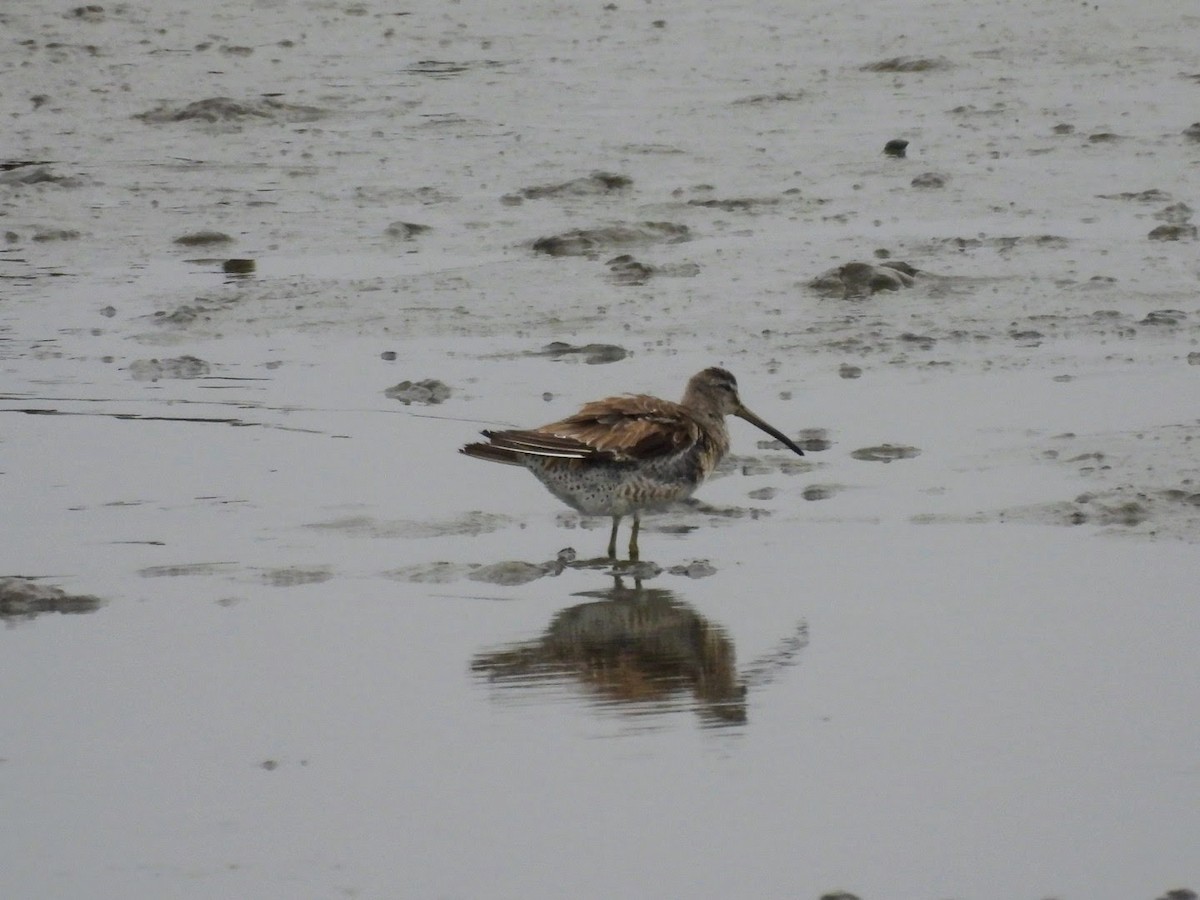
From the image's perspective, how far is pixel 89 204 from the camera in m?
15.3

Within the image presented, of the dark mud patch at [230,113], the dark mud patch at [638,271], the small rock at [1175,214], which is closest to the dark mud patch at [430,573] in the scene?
the dark mud patch at [638,271]

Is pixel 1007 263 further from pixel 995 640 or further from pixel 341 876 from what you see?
pixel 341 876

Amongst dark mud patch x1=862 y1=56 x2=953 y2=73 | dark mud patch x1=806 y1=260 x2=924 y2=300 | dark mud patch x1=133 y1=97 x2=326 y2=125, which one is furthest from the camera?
dark mud patch x1=862 y1=56 x2=953 y2=73

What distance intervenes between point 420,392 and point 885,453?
93.3 inches

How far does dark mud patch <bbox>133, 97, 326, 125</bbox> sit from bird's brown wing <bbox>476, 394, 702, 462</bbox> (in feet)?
32.9

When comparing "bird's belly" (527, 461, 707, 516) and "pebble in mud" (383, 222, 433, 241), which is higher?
"pebble in mud" (383, 222, 433, 241)

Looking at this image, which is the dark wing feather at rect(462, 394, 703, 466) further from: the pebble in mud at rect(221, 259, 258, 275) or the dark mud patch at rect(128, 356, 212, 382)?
the pebble in mud at rect(221, 259, 258, 275)

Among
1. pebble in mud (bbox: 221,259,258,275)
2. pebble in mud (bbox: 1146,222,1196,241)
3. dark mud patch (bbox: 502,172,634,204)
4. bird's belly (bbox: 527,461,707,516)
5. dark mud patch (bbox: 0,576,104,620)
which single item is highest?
dark mud patch (bbox: 502,172,634,204)

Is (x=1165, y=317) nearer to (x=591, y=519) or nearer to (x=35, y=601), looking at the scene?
(x=591, y=519)

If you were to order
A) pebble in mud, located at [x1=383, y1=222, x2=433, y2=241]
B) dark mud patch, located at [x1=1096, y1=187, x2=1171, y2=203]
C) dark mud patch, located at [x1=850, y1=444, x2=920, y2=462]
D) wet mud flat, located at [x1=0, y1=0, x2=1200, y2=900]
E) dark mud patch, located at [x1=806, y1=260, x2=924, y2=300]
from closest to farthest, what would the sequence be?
wet mud flat, located at [x1=0, y1=0, x2=1200, y2=900], dark mud patch, located at [x1=850, y1=444, x2=920, y2=462], dark mud patch, located at [x1=806, y1=260, x2=924, y2=300], pebble in mud, located at [x1=383, y1=222, x2=433, y2=241], dark mud patch, located at [x1=1096, y1=187, x2=1171, y2=203]

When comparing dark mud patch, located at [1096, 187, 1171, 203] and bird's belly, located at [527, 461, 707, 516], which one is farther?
dark mud patch, located at [1096, 187, 1171, 203]

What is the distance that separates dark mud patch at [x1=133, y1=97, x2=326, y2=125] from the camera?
18328 mm

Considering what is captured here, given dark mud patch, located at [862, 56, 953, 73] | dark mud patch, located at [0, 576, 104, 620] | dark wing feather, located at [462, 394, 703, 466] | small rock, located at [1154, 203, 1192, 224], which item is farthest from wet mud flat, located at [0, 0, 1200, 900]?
dark mud patch, located at [862, 56, 953, 73]

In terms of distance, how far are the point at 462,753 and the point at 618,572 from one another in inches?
85.5
